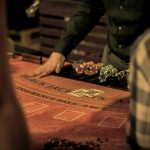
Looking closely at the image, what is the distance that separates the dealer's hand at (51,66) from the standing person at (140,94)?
1278 mm

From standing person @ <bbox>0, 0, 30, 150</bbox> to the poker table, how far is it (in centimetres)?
48

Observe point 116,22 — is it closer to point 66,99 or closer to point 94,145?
point 66,99

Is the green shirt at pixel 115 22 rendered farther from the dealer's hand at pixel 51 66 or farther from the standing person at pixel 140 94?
the standing person at pixel 140 94

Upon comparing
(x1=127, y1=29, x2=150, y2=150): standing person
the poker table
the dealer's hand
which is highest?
(x1=127, y1=29, x2=150, y2=150): standing person

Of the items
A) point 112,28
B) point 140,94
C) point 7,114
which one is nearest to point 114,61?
point 112,28

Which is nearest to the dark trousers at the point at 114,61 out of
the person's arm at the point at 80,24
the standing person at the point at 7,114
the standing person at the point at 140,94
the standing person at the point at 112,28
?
the standing person at the point at 112,28

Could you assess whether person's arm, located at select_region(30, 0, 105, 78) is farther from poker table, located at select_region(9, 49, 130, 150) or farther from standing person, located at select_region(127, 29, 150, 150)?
standing person, located at select_region(127, 29, 150, 150)

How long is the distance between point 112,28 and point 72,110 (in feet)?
2.86

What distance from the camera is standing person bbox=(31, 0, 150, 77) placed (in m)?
2.35

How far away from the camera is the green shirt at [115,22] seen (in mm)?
2350

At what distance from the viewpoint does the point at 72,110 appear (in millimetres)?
1799

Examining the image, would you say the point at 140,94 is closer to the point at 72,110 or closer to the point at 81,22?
the point at 72,110

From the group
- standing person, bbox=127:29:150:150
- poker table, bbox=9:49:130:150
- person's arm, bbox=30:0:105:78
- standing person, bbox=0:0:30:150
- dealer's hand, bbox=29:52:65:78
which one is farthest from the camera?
person's arm, bbox=30:0:105:78

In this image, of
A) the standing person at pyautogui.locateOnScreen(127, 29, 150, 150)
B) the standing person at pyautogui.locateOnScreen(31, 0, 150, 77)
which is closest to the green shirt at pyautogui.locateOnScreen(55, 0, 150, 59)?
the standing person at pyautogui.locateOnScreen(31, 0, 150, 77)
